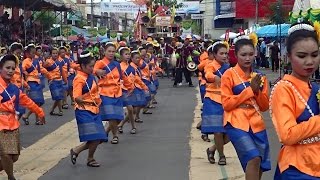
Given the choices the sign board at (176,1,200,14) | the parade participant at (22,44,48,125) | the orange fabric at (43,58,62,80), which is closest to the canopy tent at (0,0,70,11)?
the orange fabric at (43,58,62,80)

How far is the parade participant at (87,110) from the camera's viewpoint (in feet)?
28.8

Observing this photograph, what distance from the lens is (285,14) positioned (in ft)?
111

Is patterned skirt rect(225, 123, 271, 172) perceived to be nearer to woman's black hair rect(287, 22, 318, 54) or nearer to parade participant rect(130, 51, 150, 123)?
woman's black hair rect(287, 22, 318, 54)

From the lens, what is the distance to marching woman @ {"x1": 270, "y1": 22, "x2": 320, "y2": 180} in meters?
3.86

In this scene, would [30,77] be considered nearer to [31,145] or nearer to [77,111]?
[31,145]

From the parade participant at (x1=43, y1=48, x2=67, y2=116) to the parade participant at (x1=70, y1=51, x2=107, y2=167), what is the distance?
21.7 ft

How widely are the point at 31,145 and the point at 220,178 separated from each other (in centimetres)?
420

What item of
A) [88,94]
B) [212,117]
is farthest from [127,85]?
[212,117]

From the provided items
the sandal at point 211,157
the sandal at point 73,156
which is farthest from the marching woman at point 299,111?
the sandal at point 73,156

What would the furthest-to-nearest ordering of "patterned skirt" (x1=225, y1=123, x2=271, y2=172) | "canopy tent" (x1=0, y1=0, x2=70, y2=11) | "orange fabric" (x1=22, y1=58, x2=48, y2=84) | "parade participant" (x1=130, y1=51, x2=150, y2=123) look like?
"canopy tent" (x1=0, y1=0, x2=70, y2=11) → "orange fabric" (x1=22, y1=58, x2=48, y2=84) → "parade participant" (x1=130, y1=51, x2=150, y2=123) → "patterned skirt" (x1=225, y1=123, x2=271, y2=172)

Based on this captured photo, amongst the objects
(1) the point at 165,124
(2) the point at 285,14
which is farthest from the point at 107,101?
(2) the point at 285,14

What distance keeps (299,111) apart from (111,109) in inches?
269

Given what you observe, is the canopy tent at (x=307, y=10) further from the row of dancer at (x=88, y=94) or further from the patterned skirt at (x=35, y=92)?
the patterned skirt at (x=35, y=92)

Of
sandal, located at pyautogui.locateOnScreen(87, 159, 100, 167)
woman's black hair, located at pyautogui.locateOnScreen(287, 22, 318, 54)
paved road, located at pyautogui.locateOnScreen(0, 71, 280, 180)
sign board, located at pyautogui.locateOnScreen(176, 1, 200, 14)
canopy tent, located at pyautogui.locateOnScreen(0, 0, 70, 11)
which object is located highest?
sign board, located at pyautogui.locateOnScreen(176, 1, 200, 14)
